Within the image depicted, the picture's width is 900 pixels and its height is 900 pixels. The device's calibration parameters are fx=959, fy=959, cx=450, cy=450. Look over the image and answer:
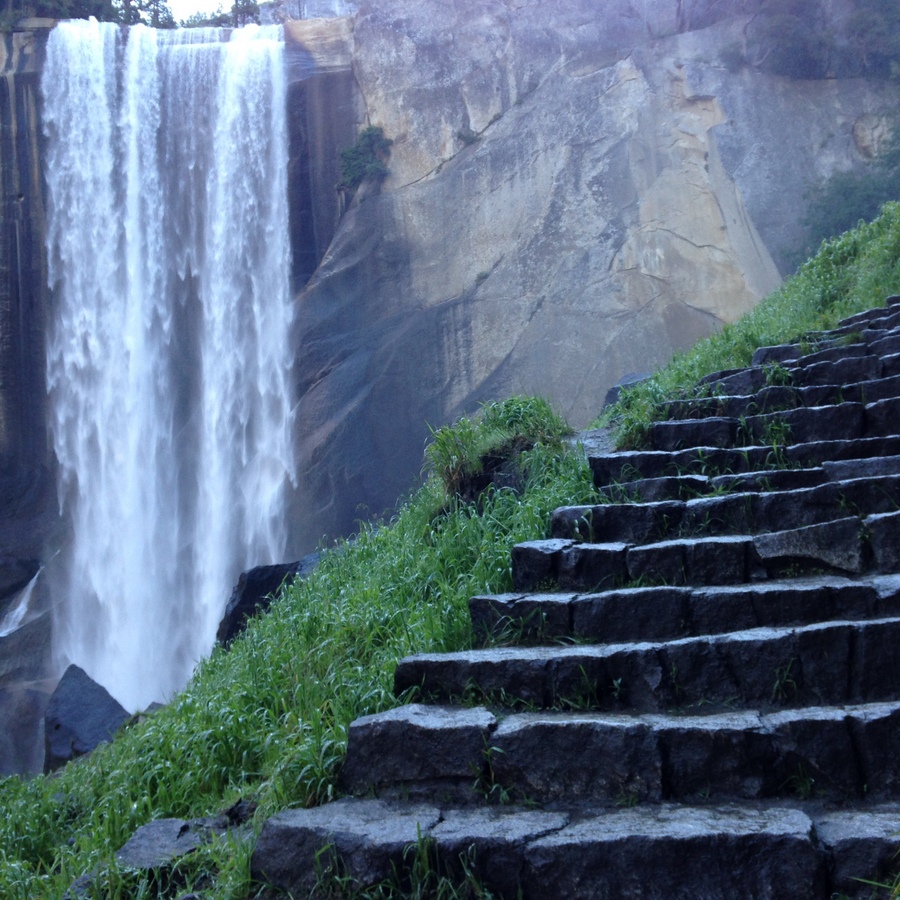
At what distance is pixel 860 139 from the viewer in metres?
16.6

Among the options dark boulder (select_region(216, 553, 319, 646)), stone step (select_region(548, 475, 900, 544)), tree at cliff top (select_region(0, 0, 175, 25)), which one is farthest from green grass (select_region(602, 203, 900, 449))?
tree at cliff top (select_region(0, 0, 175, 25))

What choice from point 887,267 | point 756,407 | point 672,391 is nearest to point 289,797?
point 756,407

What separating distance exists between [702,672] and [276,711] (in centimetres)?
232

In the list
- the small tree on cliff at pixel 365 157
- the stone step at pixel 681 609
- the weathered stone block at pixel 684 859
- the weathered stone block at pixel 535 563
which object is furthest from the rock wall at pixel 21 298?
the weathered stone block at pixel 684 859

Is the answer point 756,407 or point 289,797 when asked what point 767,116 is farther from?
point 289,797

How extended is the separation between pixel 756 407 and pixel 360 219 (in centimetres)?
1311

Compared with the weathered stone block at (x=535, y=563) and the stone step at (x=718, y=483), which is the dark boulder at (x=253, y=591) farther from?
the weathered stone block at (x=535, y=563)

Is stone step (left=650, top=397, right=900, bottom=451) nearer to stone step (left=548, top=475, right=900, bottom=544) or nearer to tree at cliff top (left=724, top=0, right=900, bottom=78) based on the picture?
stone step (left=548, top=475, right=900, bottom=544)

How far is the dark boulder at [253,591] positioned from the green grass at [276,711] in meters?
2.53

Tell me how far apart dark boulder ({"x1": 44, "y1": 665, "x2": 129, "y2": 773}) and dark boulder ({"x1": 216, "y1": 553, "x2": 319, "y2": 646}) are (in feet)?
4.25

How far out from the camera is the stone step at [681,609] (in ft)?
12.6

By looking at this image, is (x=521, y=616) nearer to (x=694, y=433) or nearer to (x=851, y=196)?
(x=694, y=433)

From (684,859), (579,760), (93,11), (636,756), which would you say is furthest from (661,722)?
(93,11)

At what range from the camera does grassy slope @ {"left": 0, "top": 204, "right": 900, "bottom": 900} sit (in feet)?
12.9
